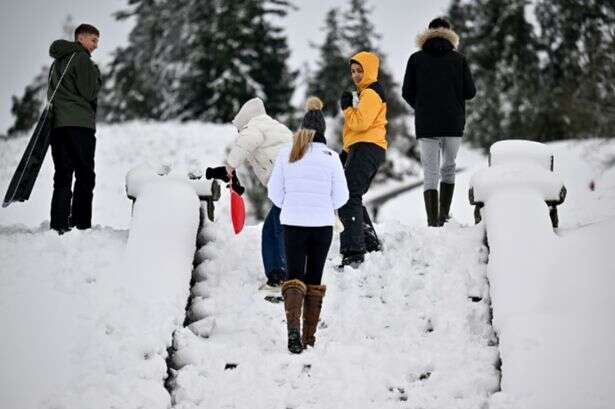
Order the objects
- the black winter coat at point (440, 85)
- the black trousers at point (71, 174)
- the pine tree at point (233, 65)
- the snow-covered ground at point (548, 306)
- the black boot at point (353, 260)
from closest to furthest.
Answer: the snow-covered ground at point (548, 306) → the black boot at point (353, 260) → the black trousers at point (71, 174) → the black winter coat at point (440, 85) → the pine tree at point (233, 65)

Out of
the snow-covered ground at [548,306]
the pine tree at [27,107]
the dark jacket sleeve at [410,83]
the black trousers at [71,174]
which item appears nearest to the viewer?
the snow-covered ground at [548,306]

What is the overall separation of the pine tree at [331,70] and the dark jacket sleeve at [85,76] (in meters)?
44.3

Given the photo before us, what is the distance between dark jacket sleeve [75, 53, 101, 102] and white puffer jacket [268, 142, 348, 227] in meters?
2.85

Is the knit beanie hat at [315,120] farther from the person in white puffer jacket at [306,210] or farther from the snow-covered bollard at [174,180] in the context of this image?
the snow-covered bollard at [174,180]

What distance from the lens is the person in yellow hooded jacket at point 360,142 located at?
7.32 m

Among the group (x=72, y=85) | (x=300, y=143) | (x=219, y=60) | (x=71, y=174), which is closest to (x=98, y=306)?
(x=300, y=143)

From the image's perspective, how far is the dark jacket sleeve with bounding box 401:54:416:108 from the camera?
8.55 metres

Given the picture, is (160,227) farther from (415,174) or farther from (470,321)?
(415,174)

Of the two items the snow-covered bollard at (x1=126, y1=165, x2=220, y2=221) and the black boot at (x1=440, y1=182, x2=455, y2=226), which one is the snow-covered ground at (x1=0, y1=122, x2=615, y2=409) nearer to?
the snow-covered bollard at (x1=126, y1=165, x2=220, y2=221)

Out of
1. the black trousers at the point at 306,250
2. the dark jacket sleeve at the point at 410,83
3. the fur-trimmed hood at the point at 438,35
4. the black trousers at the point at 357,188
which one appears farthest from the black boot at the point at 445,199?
the black trousers at the point at 306,250

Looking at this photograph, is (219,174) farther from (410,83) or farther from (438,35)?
(438,35)

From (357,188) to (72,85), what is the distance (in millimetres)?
3095

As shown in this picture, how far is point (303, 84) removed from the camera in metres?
59.8

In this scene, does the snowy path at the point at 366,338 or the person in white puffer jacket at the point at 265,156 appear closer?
the snowy path at the point at 366,338
